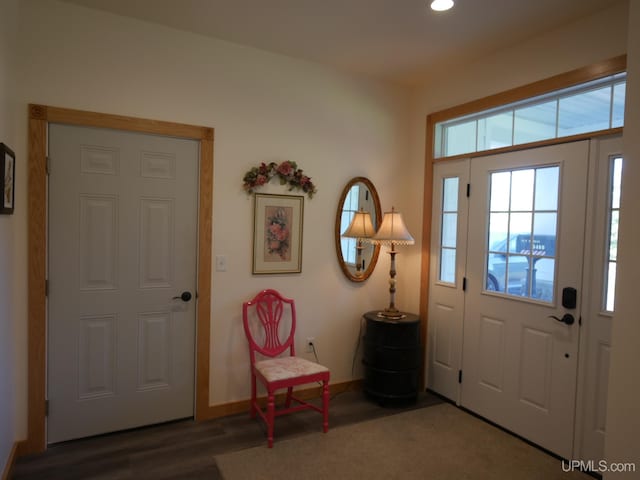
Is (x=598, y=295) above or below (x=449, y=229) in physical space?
below

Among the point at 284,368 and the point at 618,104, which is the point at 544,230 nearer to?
the point at 618,104

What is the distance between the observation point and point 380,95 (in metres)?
3.72

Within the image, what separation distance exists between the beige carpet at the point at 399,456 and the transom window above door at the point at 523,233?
104cm

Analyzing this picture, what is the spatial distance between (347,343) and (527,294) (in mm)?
1535

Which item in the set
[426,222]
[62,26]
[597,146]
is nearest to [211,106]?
[62,26]

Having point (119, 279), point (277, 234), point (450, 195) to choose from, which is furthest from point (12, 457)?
point (450, 195)

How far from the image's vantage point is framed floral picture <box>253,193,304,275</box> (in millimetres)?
3176

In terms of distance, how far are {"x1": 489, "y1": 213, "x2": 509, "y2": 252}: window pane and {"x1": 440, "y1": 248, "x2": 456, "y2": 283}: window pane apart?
403 mm

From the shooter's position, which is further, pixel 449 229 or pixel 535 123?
pixel 449 229

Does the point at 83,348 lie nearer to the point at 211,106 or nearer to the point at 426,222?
the point at 211,106

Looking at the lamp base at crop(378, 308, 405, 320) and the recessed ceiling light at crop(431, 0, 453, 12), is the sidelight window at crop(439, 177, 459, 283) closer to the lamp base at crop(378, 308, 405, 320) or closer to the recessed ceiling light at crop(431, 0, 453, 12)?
the lamp base at crop(378, 308, 405, 320)

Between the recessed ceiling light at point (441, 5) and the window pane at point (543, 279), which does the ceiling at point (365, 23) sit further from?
the window pane at point (543, 279)

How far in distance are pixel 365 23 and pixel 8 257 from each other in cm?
260

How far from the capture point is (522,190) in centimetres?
291
